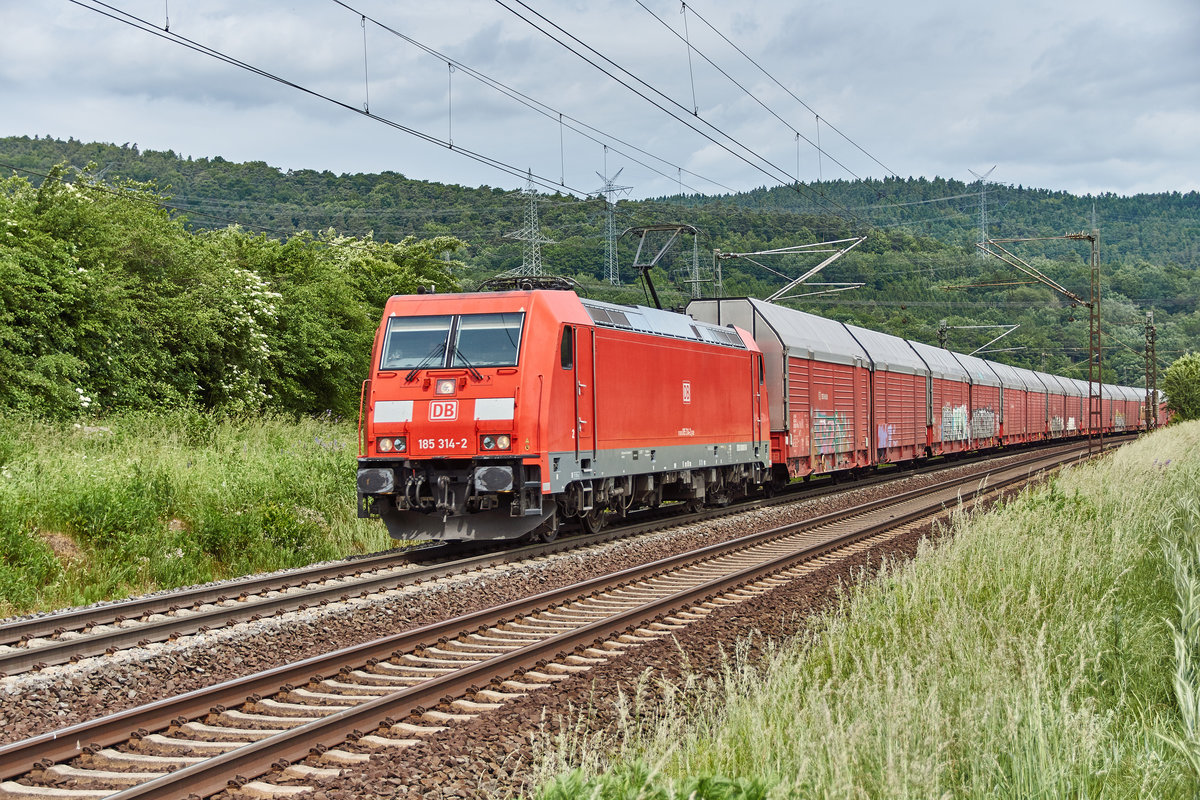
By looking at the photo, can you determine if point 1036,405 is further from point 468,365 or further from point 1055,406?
point 468,365

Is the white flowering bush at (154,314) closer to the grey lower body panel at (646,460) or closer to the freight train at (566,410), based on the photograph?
the freight train at (566,410)

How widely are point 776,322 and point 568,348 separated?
9.82m

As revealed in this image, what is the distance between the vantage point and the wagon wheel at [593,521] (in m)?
15.9

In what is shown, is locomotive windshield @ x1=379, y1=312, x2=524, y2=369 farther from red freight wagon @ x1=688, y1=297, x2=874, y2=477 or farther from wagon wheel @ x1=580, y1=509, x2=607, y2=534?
red freight wagon @ x1=688, y1=297, x2=874, y2=477

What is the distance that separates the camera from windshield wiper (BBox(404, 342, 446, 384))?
45.8 feet

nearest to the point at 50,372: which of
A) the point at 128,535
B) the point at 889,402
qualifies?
the point at 128,535

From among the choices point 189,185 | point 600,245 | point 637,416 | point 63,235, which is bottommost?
point 637,416

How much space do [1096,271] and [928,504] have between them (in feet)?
34.0

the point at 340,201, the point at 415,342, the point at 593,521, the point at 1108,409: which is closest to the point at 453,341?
the point at 415,342

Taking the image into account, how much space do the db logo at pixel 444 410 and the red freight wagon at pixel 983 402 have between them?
94.6ft

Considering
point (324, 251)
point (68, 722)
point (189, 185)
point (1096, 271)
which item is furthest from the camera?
point (189, 185)

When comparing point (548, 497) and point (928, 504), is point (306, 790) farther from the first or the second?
point (928, 504)

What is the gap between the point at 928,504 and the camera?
67.2 ft

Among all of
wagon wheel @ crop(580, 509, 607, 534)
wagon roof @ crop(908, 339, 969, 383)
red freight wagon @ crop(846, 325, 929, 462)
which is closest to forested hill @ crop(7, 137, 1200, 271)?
wagon roof @ crop(908, 339, 969, 383)
